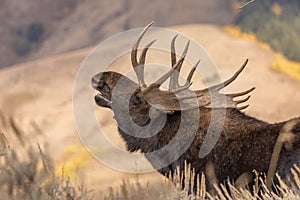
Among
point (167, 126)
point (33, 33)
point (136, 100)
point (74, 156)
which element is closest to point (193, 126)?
point (167, 126)

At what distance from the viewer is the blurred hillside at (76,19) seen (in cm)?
3319

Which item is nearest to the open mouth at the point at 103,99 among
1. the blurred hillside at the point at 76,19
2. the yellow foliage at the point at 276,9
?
the yellow foliage at the point at 276,9

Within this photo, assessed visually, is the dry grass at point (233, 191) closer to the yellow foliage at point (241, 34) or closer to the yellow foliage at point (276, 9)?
the yellow foliage at point (241, 34)

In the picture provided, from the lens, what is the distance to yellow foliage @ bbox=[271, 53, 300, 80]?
2382cm

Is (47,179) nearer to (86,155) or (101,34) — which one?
(86,155)

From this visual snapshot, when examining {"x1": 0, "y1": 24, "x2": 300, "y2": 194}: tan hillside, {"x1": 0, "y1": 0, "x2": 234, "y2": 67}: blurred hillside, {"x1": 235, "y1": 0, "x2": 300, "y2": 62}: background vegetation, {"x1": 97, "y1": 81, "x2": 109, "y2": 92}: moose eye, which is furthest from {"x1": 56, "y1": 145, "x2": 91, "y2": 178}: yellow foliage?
{"x1": 0, "y1": 0, "x2": 234, "y2": 67}: blurred hillside

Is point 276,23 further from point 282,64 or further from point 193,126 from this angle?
point 193,126

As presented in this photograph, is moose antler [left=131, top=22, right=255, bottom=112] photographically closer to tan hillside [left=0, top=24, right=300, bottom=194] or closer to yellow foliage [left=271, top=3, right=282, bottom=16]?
tan hillside [left=0, top=24, right=300, bottom=194]

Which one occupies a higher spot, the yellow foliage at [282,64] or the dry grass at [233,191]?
the yellow foliage at [282,64]

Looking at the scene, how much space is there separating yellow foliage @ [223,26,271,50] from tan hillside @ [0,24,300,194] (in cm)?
91

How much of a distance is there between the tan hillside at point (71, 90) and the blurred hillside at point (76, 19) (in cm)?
412

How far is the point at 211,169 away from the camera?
475 cm

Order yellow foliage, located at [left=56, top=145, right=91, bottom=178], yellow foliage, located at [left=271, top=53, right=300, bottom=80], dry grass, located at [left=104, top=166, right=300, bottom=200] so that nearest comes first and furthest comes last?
dry grass, located at [left=104, top=166, right=300, bottom=200] → yellow foliage, located at [left=56, top=145, right=91, bottom=178] → yellow foliage, located at [left=271, top=53, right=300, bottom=80]

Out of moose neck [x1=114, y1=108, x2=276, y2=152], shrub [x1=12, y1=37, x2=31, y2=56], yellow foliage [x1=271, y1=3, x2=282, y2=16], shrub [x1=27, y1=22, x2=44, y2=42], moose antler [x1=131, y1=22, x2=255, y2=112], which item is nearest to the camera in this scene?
moose neck [x1=114, y1=108, x2=276, y2=152]
